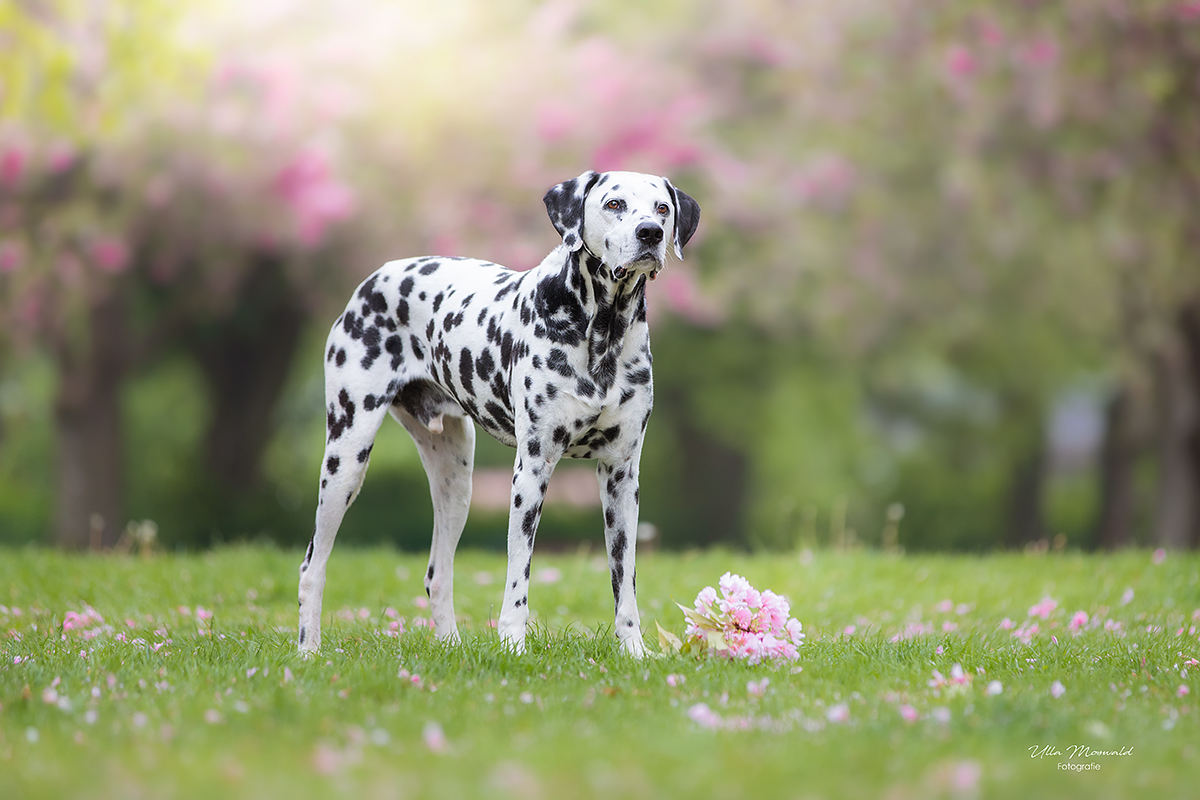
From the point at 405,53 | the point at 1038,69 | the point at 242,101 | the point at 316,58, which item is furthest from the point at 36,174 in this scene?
the point at 1038,69

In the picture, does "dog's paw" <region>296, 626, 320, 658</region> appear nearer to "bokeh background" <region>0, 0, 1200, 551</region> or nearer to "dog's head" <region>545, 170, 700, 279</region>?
"dog's head" <region>545, 170, 700, 279</region>

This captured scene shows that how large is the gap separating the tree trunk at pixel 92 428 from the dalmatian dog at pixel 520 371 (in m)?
8.49

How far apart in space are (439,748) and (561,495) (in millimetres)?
15142

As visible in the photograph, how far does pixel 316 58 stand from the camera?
1257 cm

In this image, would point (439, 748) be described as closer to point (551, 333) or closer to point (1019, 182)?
point (551, 333)

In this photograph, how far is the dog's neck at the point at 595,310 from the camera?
5.20 metres

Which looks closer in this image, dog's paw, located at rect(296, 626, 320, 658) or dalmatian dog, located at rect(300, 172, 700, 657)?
dalmatian dog, located at rect(300, 172, 700, 657)

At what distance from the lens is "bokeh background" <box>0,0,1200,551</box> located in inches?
464

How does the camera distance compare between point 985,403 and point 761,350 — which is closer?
point 761,350

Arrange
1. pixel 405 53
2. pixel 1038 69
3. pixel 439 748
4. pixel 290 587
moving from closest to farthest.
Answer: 1. pixel 439 748
2. pixel 290 587
3. pixel 1038 69
4. pixel 405 53

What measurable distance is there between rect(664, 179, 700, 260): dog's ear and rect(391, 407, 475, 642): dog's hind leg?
158cm

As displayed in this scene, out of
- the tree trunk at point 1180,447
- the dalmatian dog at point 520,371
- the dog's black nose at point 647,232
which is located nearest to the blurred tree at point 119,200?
the dalmatian dog at point 520,371

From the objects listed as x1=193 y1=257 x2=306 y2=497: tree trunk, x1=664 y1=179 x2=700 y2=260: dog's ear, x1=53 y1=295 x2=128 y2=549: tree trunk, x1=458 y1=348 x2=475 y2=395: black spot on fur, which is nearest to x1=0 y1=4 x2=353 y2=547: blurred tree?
x1=53 y1=295 x2=128 y2=549: tree trunk

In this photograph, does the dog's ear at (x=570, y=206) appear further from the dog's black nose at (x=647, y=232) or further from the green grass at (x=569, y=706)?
the green grass at (x=569, y=706)
